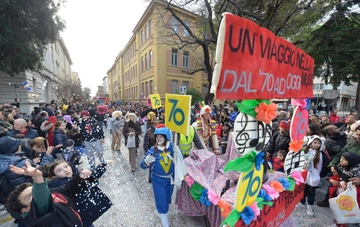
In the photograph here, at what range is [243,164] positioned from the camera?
1.61 m

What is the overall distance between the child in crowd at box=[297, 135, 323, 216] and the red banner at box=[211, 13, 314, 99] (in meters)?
1.90

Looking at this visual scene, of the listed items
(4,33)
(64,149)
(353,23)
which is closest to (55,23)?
(4,33)

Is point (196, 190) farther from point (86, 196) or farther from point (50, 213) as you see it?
point (50, 213)

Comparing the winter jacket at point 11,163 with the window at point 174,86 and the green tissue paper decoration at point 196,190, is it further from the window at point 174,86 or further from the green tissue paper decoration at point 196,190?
the window at point 174,86

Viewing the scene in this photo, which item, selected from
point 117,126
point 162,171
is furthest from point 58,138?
point 162,171

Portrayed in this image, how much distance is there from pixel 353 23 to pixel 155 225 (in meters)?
17.6

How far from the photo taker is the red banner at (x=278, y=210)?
1.94 meters

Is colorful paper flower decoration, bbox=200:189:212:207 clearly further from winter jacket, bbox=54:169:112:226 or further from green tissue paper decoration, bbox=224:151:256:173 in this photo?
winter jacket, bbox=54:169:112:226

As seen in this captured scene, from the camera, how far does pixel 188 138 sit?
3549 millimetres

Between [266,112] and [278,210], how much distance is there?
4.65 feet

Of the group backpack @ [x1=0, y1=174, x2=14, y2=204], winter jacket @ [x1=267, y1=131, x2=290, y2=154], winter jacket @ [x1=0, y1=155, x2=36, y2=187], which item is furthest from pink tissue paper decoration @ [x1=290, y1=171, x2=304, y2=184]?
backpack @ [x1=0, y1=174, x2=14, y2=204]

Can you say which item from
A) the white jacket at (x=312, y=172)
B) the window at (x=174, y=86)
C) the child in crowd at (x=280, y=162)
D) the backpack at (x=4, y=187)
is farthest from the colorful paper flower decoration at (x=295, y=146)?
the window at (x=174, y=86)

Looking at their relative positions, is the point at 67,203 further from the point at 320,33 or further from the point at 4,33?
the point at 320,33

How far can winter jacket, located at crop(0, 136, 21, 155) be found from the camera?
269cm
